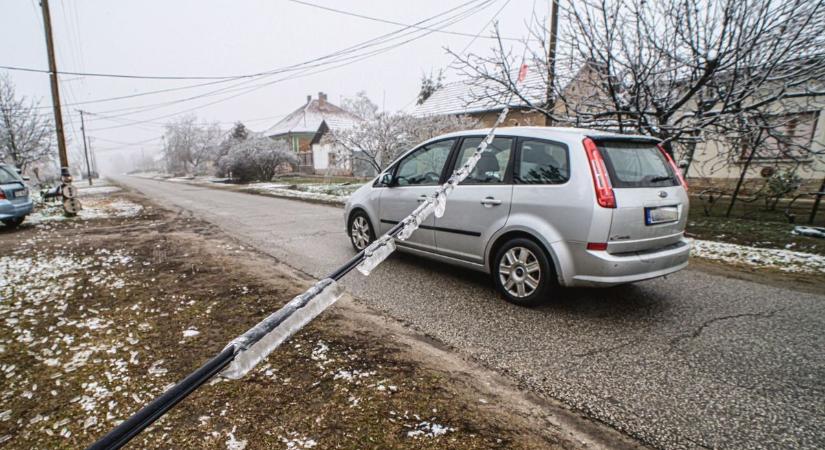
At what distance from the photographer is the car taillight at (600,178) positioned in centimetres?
321

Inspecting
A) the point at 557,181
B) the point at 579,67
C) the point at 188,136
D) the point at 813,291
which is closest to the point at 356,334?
the point at 557,181

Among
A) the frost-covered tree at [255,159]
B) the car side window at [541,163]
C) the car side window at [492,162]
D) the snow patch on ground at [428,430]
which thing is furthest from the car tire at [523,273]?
the frost-covered tree at [255,159]

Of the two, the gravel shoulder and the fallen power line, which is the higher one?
the fallen power line

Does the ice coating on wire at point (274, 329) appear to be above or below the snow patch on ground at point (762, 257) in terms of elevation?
above

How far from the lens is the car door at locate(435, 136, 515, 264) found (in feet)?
12.7

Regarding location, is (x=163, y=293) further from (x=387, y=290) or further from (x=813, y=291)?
(x=813, y=291)

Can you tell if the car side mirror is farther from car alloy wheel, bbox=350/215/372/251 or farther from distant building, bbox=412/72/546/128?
distant building, bbox=412/72/546/128

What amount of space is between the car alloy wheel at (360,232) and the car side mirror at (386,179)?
0.66m

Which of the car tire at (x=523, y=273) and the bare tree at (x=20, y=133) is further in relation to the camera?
the bare tree at (x=20, y=133)

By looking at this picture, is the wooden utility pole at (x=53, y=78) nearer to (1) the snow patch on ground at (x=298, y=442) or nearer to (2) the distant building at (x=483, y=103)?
(2) the distant building at (x=483, y=103)

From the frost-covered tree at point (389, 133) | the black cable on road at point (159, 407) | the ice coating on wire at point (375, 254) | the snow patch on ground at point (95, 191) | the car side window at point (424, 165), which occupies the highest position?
the frost-covered tree at point (389, 133)

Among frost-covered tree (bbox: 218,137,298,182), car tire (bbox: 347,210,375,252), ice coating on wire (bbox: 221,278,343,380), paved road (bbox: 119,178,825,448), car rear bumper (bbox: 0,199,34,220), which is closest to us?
ice coating on wire (bbox: 221,278,343,380)

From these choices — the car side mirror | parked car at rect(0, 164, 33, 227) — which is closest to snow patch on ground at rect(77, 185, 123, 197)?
parked car at rect(0, 164, 33, 227)

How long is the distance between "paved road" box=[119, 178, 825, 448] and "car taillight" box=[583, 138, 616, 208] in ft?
3.51
